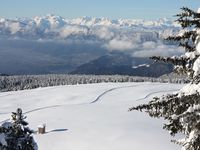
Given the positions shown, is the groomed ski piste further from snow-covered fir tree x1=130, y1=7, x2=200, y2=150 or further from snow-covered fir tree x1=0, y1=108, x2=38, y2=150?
snow-covered fir tree x1=130, y1=7, x2=200, y2=150

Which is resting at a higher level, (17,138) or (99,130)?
(17,138)

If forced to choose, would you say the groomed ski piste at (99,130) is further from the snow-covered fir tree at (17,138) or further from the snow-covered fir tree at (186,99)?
the snow-covered fir tree at (186,99)

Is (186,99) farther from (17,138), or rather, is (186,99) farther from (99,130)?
(99,130)

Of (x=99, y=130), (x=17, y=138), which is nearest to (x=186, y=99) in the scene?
(x=17, y=138)

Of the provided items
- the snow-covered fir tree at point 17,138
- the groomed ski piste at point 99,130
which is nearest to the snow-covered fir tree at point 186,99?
the snow-covered fir tree at point 17,138

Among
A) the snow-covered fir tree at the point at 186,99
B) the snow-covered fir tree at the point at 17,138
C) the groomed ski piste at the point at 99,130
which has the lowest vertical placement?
the groomed ski piste at the point at 99,130

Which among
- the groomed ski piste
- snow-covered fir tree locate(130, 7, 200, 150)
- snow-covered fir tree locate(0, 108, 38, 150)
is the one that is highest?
snow-covered fir tree locate(130, 7, 200, 150)

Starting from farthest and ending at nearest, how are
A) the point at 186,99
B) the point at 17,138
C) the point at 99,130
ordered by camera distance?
the point at 99,130, the point at 17,138, the point at 186,99

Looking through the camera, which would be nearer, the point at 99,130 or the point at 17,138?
the point at 17,138

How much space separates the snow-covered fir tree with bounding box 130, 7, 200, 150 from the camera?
11.3 metres

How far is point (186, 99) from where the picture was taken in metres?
11.4

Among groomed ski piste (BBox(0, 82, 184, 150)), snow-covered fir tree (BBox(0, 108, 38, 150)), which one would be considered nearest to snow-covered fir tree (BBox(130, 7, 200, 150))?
snow-covered fir tree (BBox(0, 108, 38, 150))

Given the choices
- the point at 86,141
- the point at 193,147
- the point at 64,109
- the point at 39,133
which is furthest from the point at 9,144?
the point at 64,109

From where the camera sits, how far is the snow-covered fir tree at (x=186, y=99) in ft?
37.1
